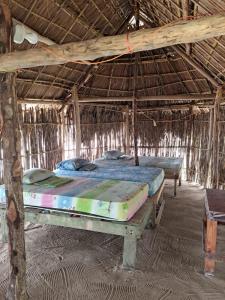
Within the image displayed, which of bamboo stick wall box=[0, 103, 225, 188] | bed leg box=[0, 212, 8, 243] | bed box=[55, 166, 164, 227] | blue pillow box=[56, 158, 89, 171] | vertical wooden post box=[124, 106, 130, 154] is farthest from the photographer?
vertical wooden post box=[124, 106, 130, 154]

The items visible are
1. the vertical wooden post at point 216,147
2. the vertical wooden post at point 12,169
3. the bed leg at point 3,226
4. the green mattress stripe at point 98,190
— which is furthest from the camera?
the vertical wooden post at point 216,147

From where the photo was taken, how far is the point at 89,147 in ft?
24.5

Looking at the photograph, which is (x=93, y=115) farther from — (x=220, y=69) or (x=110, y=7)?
(x=220, y=69)

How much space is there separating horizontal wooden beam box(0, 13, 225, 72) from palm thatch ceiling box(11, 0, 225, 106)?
107cm

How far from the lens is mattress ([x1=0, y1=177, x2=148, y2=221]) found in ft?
9.41

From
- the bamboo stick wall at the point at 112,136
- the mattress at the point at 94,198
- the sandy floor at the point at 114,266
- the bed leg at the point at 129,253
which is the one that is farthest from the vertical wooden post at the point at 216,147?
the bed leg at the point at 129,253

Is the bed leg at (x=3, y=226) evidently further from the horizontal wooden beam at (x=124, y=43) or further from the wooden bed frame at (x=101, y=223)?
the horizontal wooden beam at (x=124, y=43)

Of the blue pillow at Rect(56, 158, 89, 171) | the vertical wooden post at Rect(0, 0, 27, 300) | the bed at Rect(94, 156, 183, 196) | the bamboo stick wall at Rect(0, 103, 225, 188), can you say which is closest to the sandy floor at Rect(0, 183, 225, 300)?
the vertical wooden post at Rect(0, 0, 27, 300)

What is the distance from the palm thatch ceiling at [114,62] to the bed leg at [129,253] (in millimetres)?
2374

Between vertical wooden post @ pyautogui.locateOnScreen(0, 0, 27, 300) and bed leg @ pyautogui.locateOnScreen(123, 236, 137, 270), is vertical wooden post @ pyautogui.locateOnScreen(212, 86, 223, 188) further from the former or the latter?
vertical wooden post @ pyautogui.locateOnScreen(0, 0, 27, 300)

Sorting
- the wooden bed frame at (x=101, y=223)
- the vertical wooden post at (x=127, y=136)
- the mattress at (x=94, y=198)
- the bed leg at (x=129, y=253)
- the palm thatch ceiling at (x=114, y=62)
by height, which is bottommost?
the bed leg at (x=129, y=253)

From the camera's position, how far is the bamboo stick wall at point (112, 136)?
5730mm

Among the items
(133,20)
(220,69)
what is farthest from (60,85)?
(220,69)

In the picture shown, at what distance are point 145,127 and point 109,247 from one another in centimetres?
484
